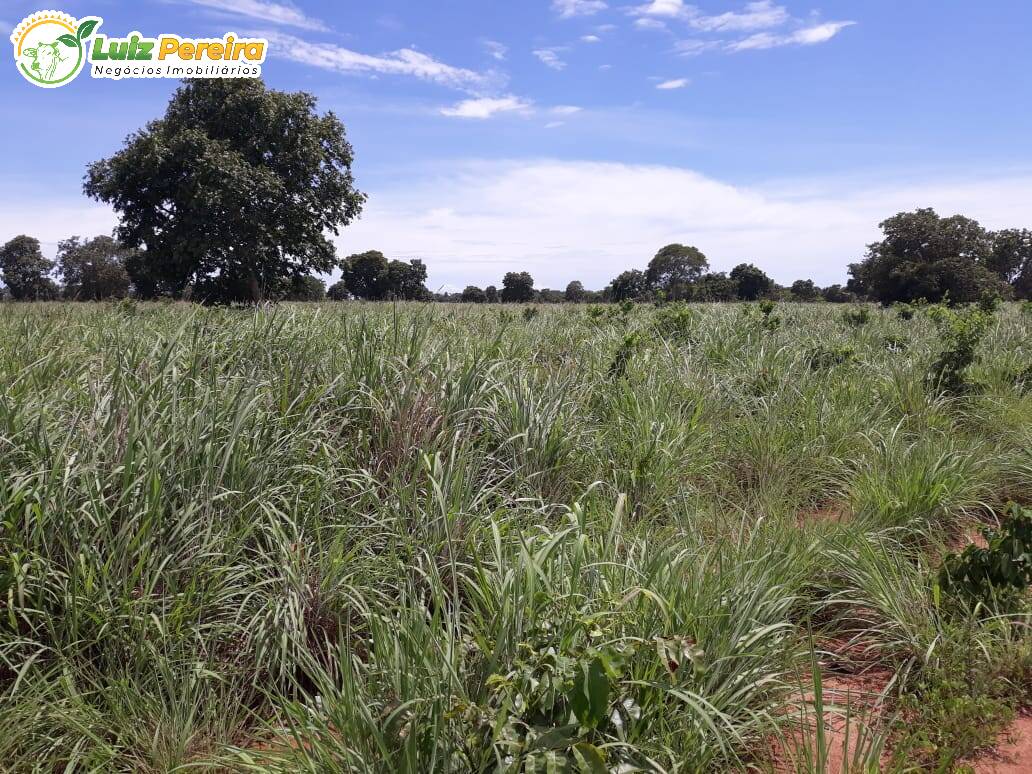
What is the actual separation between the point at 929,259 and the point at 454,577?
34997 millimetres

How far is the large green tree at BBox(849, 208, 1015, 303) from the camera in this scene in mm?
29297

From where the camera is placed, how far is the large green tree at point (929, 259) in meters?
29.3

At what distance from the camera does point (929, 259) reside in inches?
1208

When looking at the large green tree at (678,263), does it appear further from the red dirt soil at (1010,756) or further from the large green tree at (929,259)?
the red dirt soil at (1010,756)

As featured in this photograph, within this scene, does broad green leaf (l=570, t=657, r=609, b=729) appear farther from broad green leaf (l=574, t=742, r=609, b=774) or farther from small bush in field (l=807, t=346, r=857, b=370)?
small bush in field (l=807, t=346, r=857, b=370)

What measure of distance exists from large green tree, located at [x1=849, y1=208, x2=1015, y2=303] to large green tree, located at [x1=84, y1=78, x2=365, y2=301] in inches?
972

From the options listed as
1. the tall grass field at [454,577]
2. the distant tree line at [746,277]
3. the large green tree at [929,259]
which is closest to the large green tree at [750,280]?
the distant tree line at [746,277]

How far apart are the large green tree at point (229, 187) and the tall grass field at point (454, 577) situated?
18737mm

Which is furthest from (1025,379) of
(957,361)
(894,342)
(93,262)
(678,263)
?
(678,263)

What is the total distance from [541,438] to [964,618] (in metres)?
2.14

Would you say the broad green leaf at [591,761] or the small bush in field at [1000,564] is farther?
the small bush in field at [1000,564]

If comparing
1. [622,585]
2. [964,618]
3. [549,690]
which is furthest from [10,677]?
[964,618]

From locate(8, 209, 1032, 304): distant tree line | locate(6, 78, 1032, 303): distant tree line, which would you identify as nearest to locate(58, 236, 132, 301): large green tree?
locate(8, 209, 1032, 304): distant tree line

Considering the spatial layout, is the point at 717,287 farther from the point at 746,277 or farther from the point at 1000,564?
the point at 1000,564
